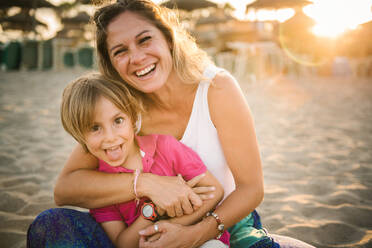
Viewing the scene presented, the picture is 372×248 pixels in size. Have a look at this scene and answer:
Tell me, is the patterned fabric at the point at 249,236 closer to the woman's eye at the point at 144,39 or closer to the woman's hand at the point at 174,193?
the woman's hand at the point at 174,193

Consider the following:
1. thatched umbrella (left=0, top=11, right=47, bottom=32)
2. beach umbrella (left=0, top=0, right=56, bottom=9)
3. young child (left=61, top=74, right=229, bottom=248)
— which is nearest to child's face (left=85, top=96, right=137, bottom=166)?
young child (left=61, top=74, right=229, bottom=248)

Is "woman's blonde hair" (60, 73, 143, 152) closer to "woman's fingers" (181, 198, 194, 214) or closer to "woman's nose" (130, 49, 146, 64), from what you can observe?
"woman's nose" (130, 49, 146, 64)

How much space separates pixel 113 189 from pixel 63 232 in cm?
32

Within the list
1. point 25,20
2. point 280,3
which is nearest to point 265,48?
point 280,3

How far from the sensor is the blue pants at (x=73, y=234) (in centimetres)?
124

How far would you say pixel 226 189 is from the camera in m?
1.66

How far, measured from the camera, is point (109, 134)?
148 centimetres

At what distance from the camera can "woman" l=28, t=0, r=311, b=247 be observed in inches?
54.2

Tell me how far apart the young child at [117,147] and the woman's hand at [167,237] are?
0.29 ft

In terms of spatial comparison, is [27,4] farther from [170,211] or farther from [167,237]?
[167,237]

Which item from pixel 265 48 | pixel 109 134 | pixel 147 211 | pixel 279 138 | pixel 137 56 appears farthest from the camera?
pixel 265 48

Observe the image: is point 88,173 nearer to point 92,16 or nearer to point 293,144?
point 92,16

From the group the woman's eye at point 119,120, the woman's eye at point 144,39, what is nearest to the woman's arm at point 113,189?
the woman's eye at point 119,120

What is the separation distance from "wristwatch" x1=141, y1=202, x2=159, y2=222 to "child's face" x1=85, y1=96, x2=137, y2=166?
318 millimetres
